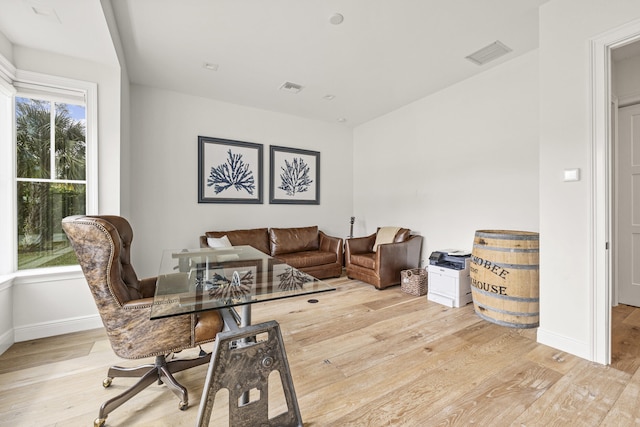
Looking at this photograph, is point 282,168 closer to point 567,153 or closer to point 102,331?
point 102,331

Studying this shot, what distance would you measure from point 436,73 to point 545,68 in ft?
4.31

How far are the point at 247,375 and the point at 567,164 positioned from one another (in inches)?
100.0

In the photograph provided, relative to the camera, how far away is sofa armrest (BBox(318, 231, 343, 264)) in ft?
14.2

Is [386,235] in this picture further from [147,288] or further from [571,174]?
[147,288]

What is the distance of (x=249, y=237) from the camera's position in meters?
4.09

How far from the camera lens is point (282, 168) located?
4.68 meters

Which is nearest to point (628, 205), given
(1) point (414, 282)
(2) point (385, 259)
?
(1) point (414, 282)

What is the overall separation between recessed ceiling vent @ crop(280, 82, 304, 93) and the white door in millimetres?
3673

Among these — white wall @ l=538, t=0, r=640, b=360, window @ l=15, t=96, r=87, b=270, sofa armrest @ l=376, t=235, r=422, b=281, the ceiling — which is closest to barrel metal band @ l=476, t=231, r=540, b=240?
white wall @ l=538, t=0, r=640, b=360

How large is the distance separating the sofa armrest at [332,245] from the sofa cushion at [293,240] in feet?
0.31

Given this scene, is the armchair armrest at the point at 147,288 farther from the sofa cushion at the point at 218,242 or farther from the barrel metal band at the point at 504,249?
the barrel metal band at the point at 504,249

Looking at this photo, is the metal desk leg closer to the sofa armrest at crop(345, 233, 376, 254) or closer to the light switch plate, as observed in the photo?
the light switch plate

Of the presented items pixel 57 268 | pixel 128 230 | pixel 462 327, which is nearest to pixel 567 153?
pixel 462 327

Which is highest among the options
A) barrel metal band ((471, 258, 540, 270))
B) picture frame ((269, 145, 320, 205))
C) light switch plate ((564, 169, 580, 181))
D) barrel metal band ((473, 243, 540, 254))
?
picture frame ((269, 145, 320, 205))
